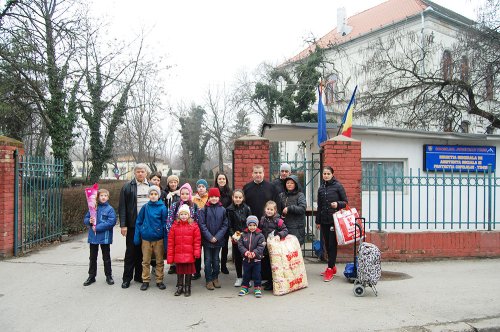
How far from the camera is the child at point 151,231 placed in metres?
6.16

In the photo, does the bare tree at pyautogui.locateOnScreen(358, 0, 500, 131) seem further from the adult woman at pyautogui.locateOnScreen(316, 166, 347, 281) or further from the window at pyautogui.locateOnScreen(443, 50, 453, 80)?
the adult woman at pyautogui.locateOnScreen(316, 166, 347, 281)

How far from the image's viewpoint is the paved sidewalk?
186 inches

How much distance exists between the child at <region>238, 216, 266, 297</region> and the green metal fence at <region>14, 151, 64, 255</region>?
17.5 feet

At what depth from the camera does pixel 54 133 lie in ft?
66.0

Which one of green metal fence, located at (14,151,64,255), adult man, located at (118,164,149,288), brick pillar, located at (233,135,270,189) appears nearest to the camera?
adult man, located at (118,164,149,288)

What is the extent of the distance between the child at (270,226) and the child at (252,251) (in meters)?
0.23

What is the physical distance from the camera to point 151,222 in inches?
243

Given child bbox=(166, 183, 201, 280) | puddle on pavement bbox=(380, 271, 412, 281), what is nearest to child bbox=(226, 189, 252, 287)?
child bbox=(166, 183, 201, 280)

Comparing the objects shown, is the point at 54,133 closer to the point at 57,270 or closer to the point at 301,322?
the point at 57,270

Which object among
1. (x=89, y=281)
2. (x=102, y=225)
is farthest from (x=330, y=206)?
(x=89, y=281)

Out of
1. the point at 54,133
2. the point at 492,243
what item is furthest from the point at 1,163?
the point at 54,133

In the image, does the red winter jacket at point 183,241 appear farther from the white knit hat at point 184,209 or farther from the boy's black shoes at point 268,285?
the boy's black shoes at point 268,285

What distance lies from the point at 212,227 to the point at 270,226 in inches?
32.7

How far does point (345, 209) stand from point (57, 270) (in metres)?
5.07
